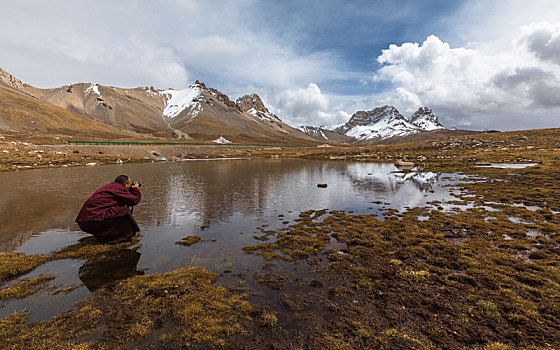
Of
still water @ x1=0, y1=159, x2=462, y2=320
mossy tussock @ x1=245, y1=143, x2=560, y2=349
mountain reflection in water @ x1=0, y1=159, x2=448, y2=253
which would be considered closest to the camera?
mossy tussock @ x1=245, y1=143, x2=560, y2=349

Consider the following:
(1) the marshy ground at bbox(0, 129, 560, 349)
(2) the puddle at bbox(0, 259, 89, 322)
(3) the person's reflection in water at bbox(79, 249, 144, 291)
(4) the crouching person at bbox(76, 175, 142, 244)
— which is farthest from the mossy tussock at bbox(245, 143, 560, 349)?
(2) the puddle at bbox(0, 259, 89, 322)

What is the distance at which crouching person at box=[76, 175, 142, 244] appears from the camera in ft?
46.9

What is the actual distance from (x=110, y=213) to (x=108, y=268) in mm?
3571

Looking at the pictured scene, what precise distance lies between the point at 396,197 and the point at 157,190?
3877 cm

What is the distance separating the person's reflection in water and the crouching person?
1.25m

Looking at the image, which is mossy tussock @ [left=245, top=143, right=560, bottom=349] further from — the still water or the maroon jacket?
the maroon jacket

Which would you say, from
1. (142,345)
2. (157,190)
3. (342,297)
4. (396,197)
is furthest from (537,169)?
(157,190)

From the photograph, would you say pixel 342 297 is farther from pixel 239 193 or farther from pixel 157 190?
pixel 157 190

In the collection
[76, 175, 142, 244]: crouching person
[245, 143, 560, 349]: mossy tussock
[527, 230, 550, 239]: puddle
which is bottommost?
[245, 143, 560, 349]: mossy tussock

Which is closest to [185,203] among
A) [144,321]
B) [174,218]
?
[174,218]

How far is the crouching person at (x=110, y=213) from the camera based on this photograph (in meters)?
14.3

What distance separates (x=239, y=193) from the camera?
120 ft

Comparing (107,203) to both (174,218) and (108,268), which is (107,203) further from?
(174,218)

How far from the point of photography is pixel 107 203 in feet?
48.7
